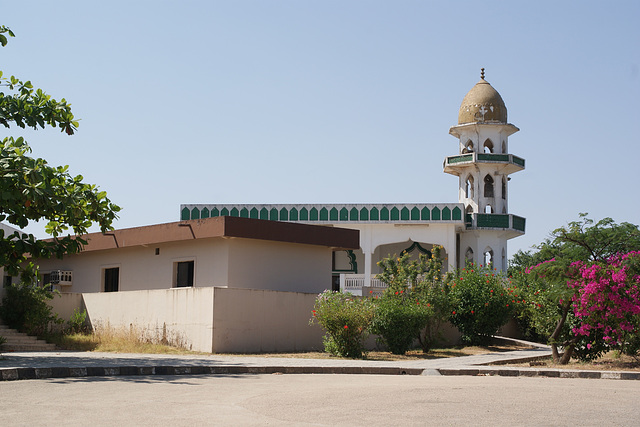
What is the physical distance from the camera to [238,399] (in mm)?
9375

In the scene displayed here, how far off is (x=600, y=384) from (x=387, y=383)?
360 cm

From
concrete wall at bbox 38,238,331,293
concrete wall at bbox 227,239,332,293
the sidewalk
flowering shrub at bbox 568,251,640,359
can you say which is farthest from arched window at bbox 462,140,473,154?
the sidewalk

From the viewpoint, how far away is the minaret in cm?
4141

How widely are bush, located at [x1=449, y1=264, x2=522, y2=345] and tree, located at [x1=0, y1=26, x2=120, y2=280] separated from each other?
11.6 m

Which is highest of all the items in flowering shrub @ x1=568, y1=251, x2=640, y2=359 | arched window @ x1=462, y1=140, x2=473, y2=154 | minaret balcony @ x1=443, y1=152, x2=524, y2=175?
arched window @ x1=462, y1=140, x2=473, y2=154

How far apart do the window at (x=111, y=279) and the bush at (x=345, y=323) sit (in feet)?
31.6

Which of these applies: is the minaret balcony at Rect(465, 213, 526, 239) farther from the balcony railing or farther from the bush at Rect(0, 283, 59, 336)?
the bush at Rect(0, 283, 59, 336)

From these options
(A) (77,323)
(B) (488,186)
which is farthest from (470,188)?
(A) (77,323)

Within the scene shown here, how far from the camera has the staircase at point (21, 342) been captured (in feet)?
62.0

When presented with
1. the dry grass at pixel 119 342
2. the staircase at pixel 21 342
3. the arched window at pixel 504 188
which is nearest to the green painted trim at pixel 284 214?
the arched window at pixel 504 188

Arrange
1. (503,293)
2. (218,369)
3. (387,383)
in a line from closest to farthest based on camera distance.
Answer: (387,383), (218,369), (503,293)

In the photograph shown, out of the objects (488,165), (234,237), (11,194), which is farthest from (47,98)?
(488,165)

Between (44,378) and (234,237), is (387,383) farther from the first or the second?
(234,237)

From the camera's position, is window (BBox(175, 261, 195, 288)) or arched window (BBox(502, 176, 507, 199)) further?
arched window (BBox(502, 176, 507, 199))
